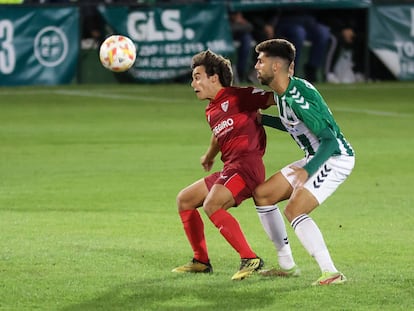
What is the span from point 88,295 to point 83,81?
20635 millimetres

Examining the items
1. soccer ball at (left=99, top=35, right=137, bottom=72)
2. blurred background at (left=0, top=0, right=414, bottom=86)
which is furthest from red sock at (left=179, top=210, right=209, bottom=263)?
blurred background at (left=0, top=0, right=414, bottom=86)

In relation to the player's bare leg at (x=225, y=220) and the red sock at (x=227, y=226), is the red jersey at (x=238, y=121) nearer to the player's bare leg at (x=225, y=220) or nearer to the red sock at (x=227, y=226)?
the player's bare leg at (x=225, y=220)

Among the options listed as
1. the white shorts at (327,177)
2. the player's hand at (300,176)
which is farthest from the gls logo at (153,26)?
the player's hand at (300,176)

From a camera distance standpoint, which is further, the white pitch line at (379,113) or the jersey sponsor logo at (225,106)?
the white pitch line at (379,113)

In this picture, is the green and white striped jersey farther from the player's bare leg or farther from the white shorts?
the player's bare leg

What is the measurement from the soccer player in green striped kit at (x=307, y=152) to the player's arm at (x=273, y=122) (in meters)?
0.13

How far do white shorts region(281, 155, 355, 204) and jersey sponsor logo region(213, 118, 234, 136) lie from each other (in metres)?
0.61

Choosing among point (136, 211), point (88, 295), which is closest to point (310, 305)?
point (88, 295)

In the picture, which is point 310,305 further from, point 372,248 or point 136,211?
point 136,211

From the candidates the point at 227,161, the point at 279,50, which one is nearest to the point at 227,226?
the point at 227,161

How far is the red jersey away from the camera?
907cm

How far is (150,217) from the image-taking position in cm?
1230

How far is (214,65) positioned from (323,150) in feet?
4.12

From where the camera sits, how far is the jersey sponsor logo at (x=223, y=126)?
29.8 ft
